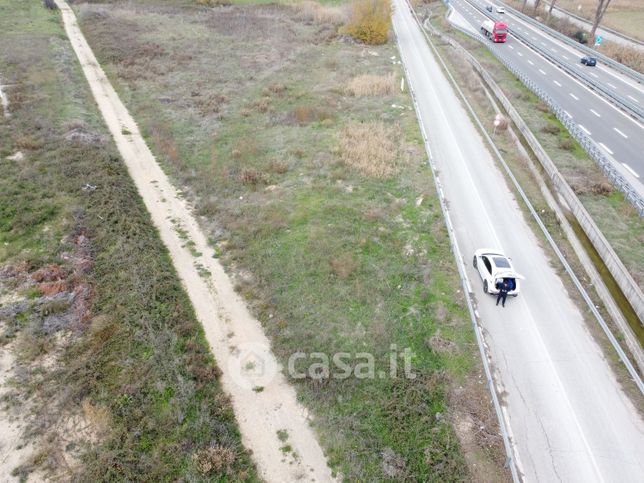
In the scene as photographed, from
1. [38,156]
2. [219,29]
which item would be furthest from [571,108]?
[219,29]

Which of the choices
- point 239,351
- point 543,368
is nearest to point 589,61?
point 543,368

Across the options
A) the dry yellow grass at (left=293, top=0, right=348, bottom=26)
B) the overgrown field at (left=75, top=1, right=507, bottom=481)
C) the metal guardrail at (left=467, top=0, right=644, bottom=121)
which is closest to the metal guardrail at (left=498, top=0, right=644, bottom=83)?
the metal guardrail at (left=467, top=0, right=644, bottom=121)

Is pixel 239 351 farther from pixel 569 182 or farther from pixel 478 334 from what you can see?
pixel 569 182

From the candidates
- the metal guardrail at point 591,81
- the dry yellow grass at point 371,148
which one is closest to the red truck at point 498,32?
the metal guardrail at point 591,81

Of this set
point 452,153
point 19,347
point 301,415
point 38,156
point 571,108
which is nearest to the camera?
point 301,415

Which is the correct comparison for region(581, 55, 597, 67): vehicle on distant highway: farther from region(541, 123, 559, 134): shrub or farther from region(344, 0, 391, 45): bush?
region(344, 0, 391, 45): bush

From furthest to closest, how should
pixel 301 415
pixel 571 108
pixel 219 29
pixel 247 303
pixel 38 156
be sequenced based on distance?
pixel 219 29
pixel 571 108
pixel 38 156
pixel 247 303
pixel 301 415

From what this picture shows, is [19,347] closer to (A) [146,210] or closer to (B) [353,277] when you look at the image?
(A) [146,210]
